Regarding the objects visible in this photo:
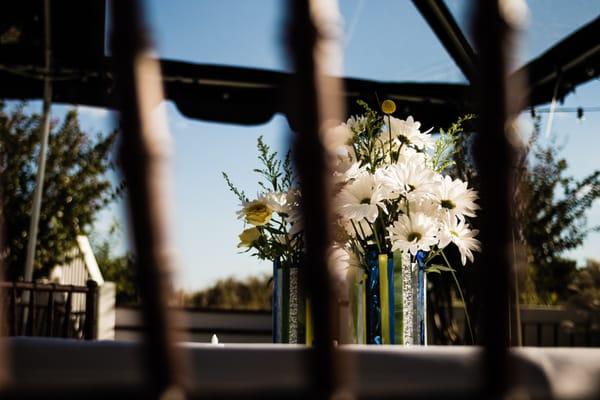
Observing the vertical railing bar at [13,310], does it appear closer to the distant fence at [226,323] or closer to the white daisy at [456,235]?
the white daisy at [456,235]

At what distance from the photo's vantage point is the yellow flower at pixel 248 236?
4.69 ft

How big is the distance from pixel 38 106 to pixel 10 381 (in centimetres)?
823

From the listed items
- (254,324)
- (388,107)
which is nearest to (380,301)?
(388,107)

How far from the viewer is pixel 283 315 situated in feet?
4.50

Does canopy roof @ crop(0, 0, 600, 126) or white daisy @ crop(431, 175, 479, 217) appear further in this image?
canopy roof @ crop(0, 0, 600, 126)

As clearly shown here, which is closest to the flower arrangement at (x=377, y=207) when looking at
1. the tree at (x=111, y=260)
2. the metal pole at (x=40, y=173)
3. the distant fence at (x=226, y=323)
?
the metal pole at (x=40, y=173)

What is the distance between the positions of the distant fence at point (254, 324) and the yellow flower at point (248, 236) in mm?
4329

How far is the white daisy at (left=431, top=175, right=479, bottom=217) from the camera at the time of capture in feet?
4.47

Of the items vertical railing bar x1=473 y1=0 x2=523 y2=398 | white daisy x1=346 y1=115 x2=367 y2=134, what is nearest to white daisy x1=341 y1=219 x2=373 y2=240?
white daisy x1=346 y1=115 x2=367 y2=134

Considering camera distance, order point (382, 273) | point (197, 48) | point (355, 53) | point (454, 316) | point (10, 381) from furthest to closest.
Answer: point (197, 48) < point (355, 53) < point (454, 316) < point (382, 273) < point (10, 381)

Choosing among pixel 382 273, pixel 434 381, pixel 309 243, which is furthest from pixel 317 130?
pixel 382 273

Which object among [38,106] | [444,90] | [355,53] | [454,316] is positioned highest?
[355,53]

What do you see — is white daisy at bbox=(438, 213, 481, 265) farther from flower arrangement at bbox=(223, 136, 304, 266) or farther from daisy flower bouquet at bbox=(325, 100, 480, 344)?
flower arrangement at bbox=(223, 136, 304, 266)

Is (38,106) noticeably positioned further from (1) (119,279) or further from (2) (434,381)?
(2) (434,381)
